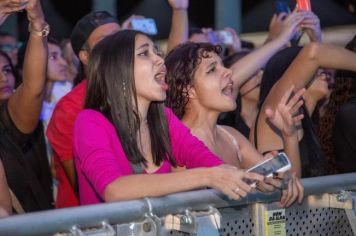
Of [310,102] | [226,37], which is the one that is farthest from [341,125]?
[226,37]

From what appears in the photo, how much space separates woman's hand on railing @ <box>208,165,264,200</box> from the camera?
2.27 m

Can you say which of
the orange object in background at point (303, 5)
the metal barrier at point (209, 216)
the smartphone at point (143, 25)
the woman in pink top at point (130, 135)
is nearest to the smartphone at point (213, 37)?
the smartphone at point (143, 25)

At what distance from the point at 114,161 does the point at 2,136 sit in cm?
108

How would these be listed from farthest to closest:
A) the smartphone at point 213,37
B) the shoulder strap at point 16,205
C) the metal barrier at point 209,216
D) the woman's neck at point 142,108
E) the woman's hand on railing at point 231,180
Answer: the smartphone at point 213,37, the shoulder strap at point 16,205, the woman's neck at point 142,108, the woman's hand on railing at point 231,180, the metal barrier at point 209,216

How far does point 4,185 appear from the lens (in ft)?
8.73

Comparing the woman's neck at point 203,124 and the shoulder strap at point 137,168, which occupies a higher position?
the woman's neck at point 203,124

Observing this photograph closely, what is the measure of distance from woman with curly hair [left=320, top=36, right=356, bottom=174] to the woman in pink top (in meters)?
0.93

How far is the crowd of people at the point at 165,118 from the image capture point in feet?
8.11

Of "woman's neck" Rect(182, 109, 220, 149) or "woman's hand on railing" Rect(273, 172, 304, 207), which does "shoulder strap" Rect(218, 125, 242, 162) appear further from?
"woman's hand on railing" Rect(273, 172, 304, 207)

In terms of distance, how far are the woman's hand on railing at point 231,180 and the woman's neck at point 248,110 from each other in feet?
7.75

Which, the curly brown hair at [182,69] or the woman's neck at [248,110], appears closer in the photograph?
the curly brown hair at [182,69]

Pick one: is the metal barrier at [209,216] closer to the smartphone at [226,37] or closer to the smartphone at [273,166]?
the smartphone at [273,166]

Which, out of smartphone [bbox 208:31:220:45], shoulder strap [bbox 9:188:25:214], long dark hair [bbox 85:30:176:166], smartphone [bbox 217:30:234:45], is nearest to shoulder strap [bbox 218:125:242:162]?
long dark hair [bbox 85:30:176:166]

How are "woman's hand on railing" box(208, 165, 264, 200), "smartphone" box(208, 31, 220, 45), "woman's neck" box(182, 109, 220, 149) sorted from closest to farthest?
"woman's hand on railing" box(208, 165, 264, 200) < "woman's neck" box(182, 109, 220, 149) < "smartphone" box(208, 31, 220, 45)
